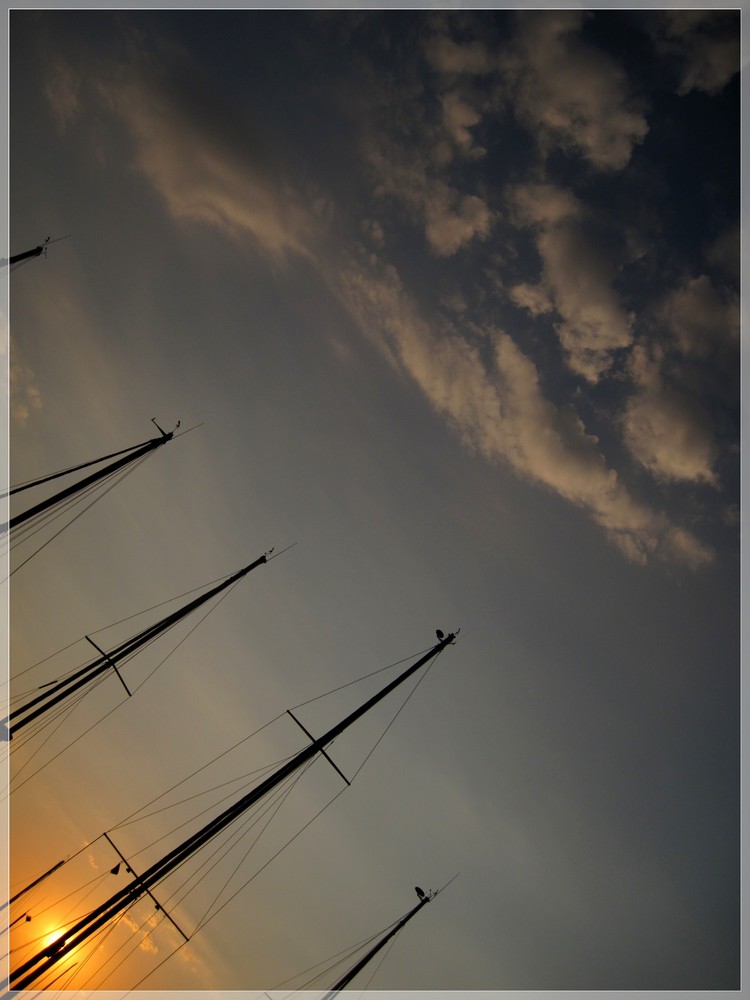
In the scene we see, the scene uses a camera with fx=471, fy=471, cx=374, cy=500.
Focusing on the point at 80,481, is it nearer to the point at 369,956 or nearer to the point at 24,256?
the point at 24,256

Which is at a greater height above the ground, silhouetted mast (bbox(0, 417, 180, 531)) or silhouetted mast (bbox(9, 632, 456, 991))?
silhouetted mast (bbox(0, 417, 180, 531))

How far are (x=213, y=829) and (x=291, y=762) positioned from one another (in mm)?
3259

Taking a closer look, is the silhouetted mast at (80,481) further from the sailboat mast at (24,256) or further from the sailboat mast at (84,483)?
the sailboat mast at (24,256)

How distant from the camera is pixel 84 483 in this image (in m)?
21.5

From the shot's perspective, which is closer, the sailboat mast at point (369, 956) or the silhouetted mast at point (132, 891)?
the silhouetted mast at point (132, 891)

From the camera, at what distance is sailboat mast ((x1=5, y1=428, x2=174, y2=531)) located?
19172 mm

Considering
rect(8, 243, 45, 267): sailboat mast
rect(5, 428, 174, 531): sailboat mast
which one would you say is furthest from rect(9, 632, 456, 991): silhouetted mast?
rect(8, 243, 45, 267): sailboat mast

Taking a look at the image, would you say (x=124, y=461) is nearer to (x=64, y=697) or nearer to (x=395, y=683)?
(x=64, y=697)

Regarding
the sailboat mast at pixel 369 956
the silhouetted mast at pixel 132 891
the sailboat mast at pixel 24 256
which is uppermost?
the sailboat mast at pixel 24 256

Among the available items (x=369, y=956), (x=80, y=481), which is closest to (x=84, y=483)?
(x=80, y=481)

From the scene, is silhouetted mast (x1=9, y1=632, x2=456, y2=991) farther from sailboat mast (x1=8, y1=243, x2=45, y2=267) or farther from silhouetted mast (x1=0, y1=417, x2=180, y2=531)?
sailboat mast (x1=8, y1=243, x2=45, y2=267)

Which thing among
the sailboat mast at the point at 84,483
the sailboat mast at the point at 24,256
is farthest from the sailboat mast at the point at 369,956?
the sailboat mast at the point at 24,256

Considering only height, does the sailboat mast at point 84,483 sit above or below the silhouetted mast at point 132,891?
above

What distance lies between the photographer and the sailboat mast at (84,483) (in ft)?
62.9
